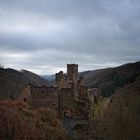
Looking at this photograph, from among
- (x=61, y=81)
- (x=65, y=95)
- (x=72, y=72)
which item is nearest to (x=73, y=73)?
(x=72, y=72)

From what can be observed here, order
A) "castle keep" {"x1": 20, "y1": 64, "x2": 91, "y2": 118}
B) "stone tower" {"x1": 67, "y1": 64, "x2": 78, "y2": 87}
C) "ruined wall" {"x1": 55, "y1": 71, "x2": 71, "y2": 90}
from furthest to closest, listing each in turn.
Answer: "stone tower" {"x1": 67, "y1": 64, "x2": 78, "y2": 87} < "ruined wall" {"x1": 55, "y1": 71, "x2": 71, "y2": 90} < "castle keep" {"x1": 20, "y1": 64, "x2": 91, "y2": 118}

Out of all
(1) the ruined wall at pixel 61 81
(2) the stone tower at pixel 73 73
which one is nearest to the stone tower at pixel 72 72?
(2) the stone tower at pixel 73 73

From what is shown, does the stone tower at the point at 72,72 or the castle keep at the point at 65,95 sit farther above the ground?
the stone tower at the point at 72,72

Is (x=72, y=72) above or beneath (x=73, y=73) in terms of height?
above

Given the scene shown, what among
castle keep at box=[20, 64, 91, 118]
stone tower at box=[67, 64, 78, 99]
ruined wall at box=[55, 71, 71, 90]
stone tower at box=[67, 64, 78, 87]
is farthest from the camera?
stone tower at box=[67, 64, 78, 87]

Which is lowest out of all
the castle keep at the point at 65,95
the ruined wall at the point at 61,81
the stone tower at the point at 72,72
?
the castle keep at the point at 65,95

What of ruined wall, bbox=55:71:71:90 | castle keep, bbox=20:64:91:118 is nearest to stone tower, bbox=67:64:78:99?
castle keep, bbox=20:64:91:118

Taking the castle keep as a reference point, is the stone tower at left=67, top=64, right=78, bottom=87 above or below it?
above

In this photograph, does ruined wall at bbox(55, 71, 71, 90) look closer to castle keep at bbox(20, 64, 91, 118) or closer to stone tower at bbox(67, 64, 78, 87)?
castle keep at bbox(20, 64, 91, 118)

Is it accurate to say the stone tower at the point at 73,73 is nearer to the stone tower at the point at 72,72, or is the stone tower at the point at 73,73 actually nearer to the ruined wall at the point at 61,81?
the stone tower at the point at 72,72

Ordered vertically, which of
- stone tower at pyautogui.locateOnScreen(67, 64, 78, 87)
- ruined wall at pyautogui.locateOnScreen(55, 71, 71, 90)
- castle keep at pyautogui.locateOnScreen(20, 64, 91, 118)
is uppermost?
stone tower at pyautogui.locateOnScreen(67, 64, 78, 87)

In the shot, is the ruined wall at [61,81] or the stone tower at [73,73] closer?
the ruined wall at [61,81]

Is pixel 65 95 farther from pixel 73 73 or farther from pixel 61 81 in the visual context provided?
pixel 73 73

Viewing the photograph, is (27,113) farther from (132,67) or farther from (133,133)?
(132,67)
